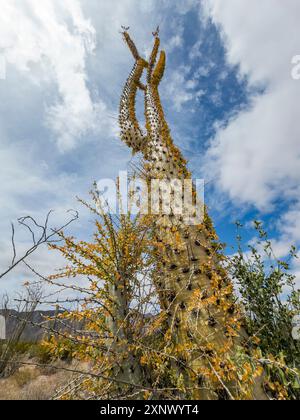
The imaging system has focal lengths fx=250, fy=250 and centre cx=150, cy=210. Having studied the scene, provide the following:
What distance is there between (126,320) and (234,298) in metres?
1.52

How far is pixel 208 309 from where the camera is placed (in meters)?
3.03

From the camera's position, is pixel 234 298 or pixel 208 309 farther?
pixel 234 298

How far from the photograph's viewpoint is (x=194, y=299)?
10.1ft

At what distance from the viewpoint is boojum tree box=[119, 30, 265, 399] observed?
2611mm

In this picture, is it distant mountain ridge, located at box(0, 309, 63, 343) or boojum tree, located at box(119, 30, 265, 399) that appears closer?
distant mountain ridge, located at box(0, 309, 63, 343)

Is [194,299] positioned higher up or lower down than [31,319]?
higher up

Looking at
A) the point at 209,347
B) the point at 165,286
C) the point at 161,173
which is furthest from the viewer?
the point at 161,173

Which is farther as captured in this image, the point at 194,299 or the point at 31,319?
the point at 31,319

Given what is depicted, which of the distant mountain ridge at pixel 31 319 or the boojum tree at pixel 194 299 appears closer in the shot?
the distant mountain ridge at pixel 31 319

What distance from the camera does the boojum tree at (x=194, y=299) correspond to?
2.61 meters

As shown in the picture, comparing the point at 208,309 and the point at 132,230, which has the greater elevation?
the point at 132,230

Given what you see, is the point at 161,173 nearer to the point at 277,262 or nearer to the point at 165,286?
the point at 165,286

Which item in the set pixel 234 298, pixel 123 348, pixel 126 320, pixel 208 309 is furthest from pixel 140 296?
pixel 234 298

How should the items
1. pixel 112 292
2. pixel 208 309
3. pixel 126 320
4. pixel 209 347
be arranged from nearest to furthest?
1. pixel 209 347
2. pixel 208 309
3. pixel 126 320
4. pixel 112 292
